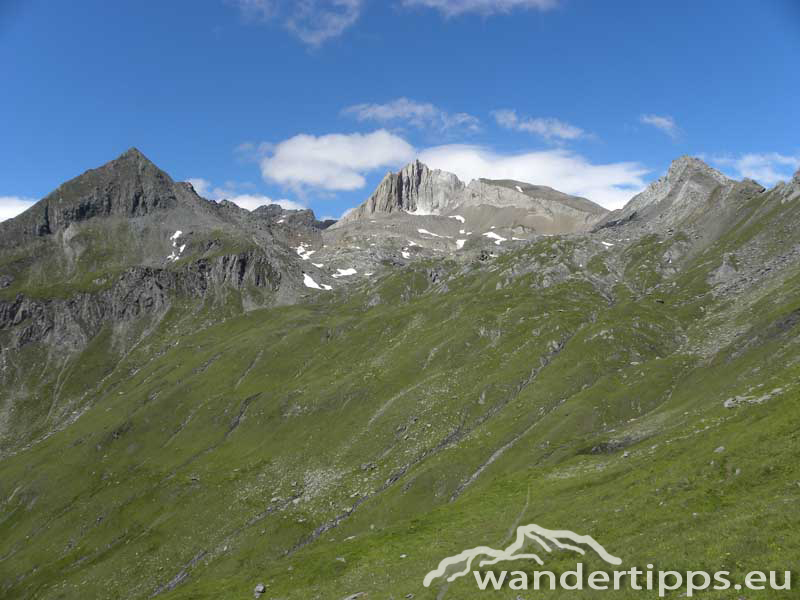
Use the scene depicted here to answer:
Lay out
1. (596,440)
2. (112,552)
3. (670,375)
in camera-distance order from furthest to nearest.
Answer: (112,552), (670,375), (596,440)

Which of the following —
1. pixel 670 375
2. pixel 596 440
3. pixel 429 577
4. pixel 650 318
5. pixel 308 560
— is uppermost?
pixel 650 318

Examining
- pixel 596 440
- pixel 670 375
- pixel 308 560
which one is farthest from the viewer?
pixel 670 375

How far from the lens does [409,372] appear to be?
165 meters

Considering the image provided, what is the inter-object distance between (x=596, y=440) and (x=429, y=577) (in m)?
46.8

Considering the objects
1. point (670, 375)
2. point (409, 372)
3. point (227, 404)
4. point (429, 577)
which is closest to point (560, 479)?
point (429, 577)

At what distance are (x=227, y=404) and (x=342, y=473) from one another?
85583 mm

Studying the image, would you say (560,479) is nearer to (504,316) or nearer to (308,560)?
(308,560)

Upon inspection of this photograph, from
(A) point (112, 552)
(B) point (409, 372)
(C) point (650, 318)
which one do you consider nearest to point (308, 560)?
(A) point (112, 552)

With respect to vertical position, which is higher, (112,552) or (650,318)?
(650,318)

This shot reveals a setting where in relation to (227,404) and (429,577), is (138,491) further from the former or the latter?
(429,577)

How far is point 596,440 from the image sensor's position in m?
84.6

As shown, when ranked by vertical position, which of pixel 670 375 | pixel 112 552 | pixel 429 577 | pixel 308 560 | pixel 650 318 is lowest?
pixel 112 552

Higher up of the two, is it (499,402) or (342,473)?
(499,402)

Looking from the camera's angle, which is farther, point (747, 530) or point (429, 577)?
point (429, 577)
